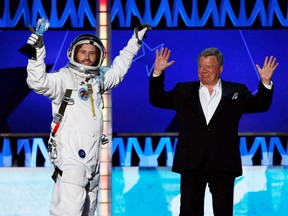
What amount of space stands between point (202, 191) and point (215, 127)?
1.51ft

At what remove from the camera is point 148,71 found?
8.01 m

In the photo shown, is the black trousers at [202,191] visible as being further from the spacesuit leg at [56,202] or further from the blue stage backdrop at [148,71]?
the blue stage backdrop at [148,71]

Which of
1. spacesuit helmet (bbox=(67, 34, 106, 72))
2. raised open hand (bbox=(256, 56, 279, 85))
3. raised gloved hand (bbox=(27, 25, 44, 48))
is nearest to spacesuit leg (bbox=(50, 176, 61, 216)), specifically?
spacesuit helmet (bbox=(67, 34, 106, 72))

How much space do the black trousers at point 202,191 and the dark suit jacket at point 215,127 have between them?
0.19 ft

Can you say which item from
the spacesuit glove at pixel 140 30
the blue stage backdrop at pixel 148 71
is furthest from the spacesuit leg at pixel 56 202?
the blue stage backdrop at pixel 148 71

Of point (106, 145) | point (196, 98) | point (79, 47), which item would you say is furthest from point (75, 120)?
point (106, 145)

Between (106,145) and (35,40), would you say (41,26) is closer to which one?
(35,40)

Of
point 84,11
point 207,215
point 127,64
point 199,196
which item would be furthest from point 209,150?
point 84,11

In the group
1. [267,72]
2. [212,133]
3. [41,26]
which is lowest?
[212,133]

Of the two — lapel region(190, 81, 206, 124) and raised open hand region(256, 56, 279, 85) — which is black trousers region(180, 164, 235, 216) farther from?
raised open hand region(256, 56, 279, 85)

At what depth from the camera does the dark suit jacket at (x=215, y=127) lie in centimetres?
638

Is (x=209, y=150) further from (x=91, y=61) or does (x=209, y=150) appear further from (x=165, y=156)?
(x=165, y=156)

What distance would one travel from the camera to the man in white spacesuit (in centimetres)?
618

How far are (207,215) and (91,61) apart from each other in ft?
6.91
